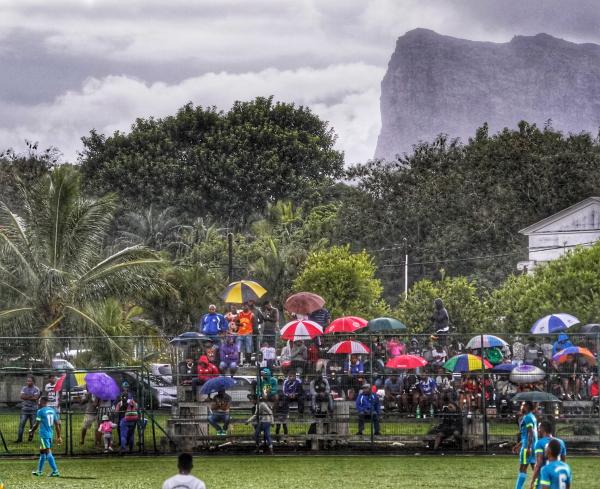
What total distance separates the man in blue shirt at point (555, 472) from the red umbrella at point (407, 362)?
13971mm

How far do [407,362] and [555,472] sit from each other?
46.4 feet

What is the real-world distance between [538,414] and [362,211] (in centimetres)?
4159

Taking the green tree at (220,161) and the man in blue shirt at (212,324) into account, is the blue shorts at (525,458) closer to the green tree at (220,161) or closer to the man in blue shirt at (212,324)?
the man in blue shirt at (212,324)

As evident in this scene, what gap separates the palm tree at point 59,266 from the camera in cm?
3419

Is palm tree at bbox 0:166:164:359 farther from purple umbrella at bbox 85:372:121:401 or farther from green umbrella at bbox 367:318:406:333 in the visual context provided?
green umbrella at bbox 367:318:406:333

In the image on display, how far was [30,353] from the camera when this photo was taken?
2978 cm

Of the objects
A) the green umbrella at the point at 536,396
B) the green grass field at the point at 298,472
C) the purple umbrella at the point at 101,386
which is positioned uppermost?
the purple umbrella at the point at 101,386

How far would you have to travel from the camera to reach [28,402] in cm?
2820

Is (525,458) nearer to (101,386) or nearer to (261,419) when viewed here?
(261,419)

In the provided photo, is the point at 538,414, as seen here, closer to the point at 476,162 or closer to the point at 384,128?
the point at 476,162

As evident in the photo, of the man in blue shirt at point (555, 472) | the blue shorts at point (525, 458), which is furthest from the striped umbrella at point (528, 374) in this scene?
the man in blue shirt at point (555, 472)

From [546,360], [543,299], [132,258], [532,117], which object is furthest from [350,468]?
[532,117]

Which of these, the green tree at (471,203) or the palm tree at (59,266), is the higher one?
the green tree at (471,203)

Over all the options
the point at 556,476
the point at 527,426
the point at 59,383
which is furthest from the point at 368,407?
the point at 556,476
